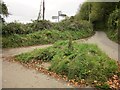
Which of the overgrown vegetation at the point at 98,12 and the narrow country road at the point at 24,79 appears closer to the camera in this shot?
the narrow country road at the point at 24,79

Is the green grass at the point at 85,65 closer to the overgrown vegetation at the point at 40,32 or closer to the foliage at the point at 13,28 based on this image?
the overgrown vegetation at the point at 40,32

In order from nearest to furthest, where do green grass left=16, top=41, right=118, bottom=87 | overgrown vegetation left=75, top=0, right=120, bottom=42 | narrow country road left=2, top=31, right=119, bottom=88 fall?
narrow country road left=2, top=31, right=119, bottom=88 → green grass left=16, top=41, right=118, bottom=87 → overgrown vegetation left=75, top=0, right=120, bottom=42

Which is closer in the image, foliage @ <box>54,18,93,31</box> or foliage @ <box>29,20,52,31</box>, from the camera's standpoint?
foliage @ <box>29,20,52,31</box>

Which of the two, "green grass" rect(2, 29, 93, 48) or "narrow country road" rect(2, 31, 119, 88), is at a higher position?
"green grass" rect(2, 29, 93, 48)

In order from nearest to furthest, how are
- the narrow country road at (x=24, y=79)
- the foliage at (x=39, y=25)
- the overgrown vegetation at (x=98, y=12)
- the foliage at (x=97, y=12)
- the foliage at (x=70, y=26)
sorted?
1. the narrow country road at (x=24, y=79)
2. the foliage at (x=39, y=25)
3. the foliage at (x=70, y=26)
4. the overgrown vegetation at (x=98, y=12)
5. the foliage at (x=97, y=12)

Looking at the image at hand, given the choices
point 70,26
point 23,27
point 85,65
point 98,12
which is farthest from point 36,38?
point 98,12

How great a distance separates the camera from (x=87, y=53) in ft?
44.2

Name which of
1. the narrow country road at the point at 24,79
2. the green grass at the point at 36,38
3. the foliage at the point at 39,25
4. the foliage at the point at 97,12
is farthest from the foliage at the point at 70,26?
the narrow country road at the point at 24,79

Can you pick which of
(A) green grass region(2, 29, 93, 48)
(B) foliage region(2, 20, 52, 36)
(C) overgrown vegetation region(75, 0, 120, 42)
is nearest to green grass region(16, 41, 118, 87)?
(A) green grass region(2, 29, 93, 48)

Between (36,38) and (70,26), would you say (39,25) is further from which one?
(36,38)

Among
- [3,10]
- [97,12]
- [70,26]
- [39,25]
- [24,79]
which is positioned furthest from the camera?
[97,12]

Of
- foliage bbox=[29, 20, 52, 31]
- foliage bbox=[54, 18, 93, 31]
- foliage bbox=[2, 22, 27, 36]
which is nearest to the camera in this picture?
foliage bbox=[2, 22, 27, 36]

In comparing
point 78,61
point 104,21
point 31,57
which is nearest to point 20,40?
point 31,57

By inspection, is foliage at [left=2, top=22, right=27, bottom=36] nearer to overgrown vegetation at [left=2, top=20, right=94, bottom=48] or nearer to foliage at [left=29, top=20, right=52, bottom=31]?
overgrown vegetation at [left=2, top=20, right=94, bottom=48]
